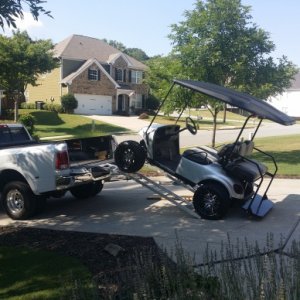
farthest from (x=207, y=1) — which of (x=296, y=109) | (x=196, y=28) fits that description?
(x=296, y=109)

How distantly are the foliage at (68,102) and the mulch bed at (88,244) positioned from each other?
41.7 meters

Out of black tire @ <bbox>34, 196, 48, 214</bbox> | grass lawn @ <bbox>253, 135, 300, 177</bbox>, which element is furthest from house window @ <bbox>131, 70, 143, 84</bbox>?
black tire @ <bbox>34, 196, 48, 214</bbox>

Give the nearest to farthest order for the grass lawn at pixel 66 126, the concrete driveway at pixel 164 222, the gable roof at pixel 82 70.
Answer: the concrete driveway at pixel 164 222 < the grass lawn at pixel 66 126 < the gable roof at pixel 82 70

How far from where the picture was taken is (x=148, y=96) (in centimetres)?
6034

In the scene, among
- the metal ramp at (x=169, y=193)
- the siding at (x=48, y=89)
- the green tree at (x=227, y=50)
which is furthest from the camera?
the siding at (x=48, y=89)

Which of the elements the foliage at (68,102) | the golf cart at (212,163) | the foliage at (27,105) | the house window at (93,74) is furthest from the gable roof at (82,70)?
the golf cart at (212,163)

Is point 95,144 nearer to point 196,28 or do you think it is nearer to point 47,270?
point 47,270

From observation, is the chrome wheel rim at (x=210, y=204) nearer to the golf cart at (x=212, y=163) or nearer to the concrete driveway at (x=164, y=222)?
the golf cart at (x=212, y=163)

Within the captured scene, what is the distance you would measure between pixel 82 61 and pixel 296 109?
39377mm

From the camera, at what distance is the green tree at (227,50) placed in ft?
61.0

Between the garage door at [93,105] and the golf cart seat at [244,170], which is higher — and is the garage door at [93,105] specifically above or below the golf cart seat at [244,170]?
above

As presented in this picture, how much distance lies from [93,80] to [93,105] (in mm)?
2739

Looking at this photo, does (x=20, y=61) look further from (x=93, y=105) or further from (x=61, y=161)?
(x=61, y=161)

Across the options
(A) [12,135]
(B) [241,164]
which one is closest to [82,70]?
(A) [12,135]
